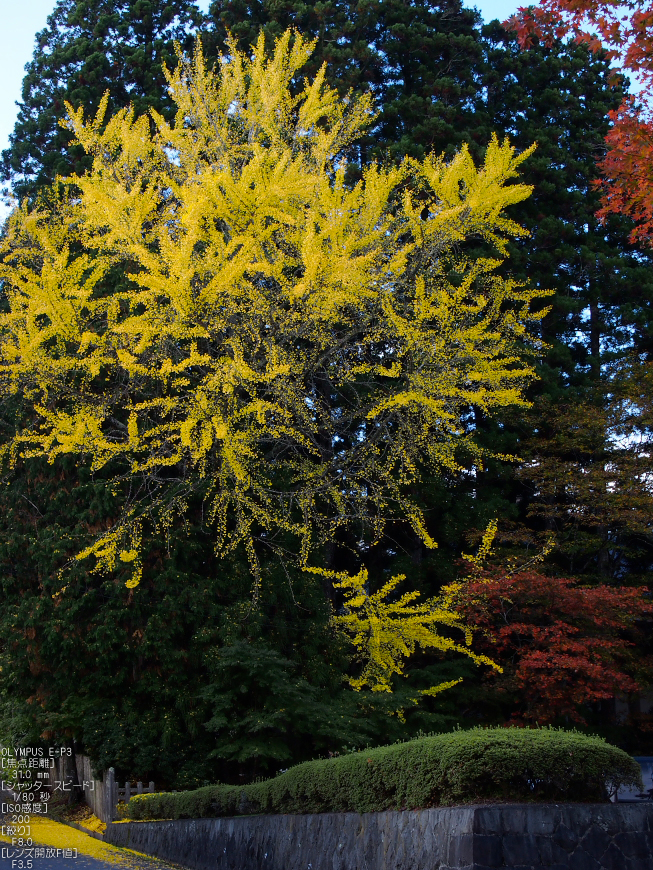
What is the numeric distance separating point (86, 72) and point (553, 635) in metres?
11.1

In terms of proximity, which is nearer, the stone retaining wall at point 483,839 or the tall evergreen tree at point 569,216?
the stone retaining wall at point 483,839

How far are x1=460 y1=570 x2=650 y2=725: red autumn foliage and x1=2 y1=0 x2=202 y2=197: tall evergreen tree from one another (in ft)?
28.7

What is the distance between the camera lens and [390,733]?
8.41 meters

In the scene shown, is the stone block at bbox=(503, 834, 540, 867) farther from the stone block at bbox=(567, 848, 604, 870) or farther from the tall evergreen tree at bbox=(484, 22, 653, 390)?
the tall evergreen tree at bbox=(484, 22, 653, 390)

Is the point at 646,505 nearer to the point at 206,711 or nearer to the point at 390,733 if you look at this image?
the point at 390,733

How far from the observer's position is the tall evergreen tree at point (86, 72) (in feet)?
43.0

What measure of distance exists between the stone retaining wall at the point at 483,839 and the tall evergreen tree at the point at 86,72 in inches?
426

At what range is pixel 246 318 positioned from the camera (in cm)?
905

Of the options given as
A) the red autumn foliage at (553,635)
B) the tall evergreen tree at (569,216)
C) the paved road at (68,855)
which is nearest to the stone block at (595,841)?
the paved road at (68,855)

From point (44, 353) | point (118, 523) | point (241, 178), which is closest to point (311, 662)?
point (118, 523)

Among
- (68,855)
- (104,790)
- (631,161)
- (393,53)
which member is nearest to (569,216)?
(393,53)

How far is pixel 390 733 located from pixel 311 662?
3.74ft

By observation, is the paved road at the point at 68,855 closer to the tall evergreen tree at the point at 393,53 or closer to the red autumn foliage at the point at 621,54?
the red autumn foliage at the point at 621,54

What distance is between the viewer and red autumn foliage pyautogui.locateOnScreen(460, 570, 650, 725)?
8961mm
